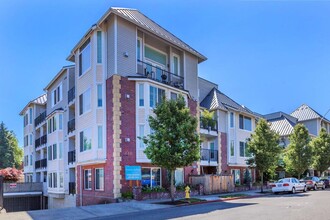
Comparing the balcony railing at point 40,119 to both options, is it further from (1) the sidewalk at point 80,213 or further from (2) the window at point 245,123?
(1) the sidewalk at point 80,213

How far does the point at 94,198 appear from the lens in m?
24.5

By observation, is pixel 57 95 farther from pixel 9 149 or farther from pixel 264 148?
pixel 9 149

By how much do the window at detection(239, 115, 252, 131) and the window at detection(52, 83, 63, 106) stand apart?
2038 cm

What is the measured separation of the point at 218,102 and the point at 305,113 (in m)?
32.4

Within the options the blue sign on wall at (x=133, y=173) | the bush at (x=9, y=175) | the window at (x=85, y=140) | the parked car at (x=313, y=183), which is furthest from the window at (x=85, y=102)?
the bush at (x=9, y=175)

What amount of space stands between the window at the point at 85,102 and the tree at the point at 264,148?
15.4 metres

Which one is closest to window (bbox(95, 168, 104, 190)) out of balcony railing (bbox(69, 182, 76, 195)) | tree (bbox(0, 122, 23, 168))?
balcony railing (bbox(69, 182, 76, 195))

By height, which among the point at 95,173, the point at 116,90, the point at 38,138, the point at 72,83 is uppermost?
the point at 72,83

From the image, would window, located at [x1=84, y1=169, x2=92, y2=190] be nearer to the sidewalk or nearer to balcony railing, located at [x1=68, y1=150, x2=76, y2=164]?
balcony railing, located at [x1=68, y1=150, x2=76, y2=164]

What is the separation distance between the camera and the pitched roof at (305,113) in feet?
196

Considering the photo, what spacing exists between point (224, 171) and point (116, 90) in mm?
17468

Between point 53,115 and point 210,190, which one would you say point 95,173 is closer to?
point 210,190

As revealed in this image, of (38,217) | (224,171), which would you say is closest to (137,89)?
(38,217)

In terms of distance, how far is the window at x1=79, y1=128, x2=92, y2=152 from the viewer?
25250 mm
